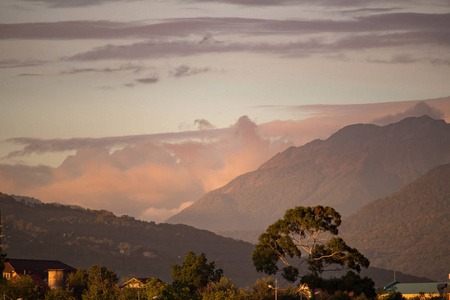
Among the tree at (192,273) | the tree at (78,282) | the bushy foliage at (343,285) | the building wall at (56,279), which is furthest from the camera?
the tree at (192,273)

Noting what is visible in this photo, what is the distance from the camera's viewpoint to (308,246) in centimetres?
15288

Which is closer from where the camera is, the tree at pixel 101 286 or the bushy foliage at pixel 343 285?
the bushy foliage at pixel 343 285

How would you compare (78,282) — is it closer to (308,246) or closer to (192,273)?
(192,273)

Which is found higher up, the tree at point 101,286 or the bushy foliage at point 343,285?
the tree at point 101,286

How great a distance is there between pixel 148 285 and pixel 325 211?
3667cm

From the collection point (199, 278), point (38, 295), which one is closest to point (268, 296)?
point (199, 278)

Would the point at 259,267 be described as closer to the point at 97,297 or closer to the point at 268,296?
the point at 268,296

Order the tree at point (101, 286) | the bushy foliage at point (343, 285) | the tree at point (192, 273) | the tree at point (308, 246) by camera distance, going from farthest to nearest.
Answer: the tree at point (192, 273), the tree at point (308, 246), the tree at point (101, 286), the bushy foliage at point (343, 285)

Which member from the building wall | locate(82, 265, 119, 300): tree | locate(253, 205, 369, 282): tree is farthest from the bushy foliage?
the building wall

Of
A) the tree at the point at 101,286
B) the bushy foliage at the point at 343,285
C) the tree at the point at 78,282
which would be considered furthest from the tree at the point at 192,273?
the bushy foliage at the point at 343,285

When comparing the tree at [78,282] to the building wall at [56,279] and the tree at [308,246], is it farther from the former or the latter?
the tree at [308,246]

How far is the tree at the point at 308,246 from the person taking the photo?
15338 cm

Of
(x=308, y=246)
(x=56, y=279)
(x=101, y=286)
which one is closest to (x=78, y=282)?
(x=56, y=279)

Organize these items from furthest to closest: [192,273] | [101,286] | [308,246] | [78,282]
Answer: [192,273] → [78,282] → [101,286] → [308,246]
